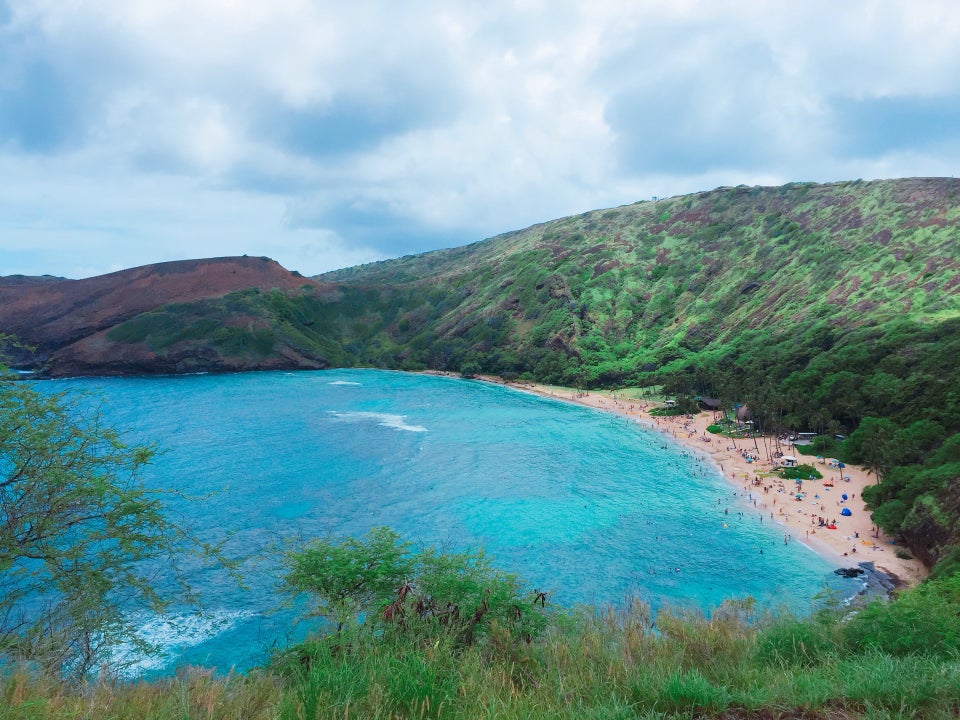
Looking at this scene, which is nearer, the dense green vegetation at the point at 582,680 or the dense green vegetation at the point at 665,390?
the dense green vegetation at the point at 582,680

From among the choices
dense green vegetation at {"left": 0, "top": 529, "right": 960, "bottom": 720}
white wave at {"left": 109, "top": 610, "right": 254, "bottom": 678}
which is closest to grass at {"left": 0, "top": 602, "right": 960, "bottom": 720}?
dense green vegetation at {"left": 0, "top": 529, "right": 960, "bottom": 720}

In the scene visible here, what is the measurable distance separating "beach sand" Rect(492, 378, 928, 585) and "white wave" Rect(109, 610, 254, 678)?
40.4 metres

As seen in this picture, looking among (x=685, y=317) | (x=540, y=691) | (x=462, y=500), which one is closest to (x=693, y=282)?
(x=685, y=317)

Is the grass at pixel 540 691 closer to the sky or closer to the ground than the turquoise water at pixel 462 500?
closer to the sky

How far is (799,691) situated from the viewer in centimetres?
742

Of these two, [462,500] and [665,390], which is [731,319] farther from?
[462,500]

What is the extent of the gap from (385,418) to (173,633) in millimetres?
56865

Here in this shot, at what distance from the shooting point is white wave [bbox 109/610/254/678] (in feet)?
89.0

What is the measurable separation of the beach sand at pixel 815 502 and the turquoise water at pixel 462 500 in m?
1.87

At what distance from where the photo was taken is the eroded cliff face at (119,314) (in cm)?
13388

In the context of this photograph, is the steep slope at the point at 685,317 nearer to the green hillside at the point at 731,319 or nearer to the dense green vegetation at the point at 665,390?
the green hillside at the point at 731,319

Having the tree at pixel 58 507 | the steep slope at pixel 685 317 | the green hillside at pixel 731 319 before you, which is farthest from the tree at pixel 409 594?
the steep slope at pixel 685 317

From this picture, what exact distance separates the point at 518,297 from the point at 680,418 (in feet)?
237

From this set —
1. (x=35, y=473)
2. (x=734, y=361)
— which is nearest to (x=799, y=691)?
(x=35, y=473)
